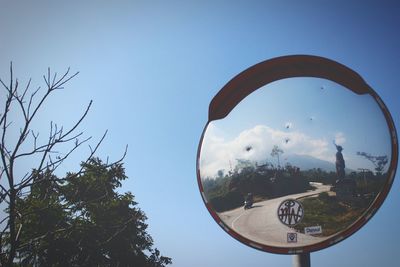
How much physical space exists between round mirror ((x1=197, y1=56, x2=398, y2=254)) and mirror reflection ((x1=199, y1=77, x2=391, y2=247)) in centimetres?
2

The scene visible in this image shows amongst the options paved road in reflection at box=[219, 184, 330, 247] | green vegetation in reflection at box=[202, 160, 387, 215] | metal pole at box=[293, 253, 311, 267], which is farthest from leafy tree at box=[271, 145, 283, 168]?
metal pole at box=[293, 253, 311, 267]

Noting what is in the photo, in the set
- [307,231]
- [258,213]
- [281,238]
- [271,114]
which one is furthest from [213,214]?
[271,114]

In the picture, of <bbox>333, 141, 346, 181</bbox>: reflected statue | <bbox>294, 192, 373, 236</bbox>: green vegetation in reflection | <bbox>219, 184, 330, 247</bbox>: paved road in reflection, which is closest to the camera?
<bbox>294, 192, 373, 236</bbox>: green vegetation in reflection

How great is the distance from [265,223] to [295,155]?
4.86 ft

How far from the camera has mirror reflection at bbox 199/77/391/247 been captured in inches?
191

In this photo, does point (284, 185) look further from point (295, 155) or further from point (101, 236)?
point (101, 236)

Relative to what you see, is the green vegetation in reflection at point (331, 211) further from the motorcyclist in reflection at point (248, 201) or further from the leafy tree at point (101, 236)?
the leafy tree at point (101, 236)

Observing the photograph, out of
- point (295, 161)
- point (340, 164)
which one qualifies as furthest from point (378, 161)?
point (295, 161)

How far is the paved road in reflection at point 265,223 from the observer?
491 cm

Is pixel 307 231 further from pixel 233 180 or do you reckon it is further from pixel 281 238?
pixel 233 180

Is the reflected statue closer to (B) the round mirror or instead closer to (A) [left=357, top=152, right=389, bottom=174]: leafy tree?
(B) the round mirror

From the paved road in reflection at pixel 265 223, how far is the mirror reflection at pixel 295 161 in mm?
18

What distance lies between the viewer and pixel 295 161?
5504mm

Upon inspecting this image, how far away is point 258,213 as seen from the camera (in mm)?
5449
